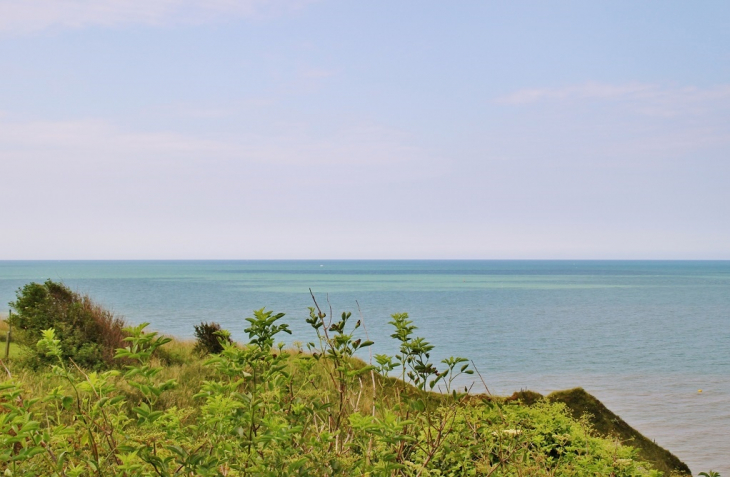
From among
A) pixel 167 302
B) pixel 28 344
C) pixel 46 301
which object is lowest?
pixel 167 302

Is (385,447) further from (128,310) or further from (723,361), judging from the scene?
(128,310)

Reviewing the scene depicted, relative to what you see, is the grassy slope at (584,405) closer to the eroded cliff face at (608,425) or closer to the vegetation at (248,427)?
the eroded cliff face at (608,425)

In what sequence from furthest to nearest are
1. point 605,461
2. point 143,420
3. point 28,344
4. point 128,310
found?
point 128,310, point 28,344, point 605,461, point 143,420

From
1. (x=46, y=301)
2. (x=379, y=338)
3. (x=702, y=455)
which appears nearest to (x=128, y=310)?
(x=379, y=338)

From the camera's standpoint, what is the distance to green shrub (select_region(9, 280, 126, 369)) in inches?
460

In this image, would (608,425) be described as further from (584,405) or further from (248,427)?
(248,427)

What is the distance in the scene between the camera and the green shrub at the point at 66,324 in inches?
460

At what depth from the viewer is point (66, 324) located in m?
12.2

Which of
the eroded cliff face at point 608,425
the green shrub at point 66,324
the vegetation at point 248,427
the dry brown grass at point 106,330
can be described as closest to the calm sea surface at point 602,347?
the dry brown grass at point 106,330

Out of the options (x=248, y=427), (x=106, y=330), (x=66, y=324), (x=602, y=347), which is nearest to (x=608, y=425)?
(x=248, y=427)

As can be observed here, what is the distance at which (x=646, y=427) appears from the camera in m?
17.0

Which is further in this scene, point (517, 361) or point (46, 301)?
point (517, 361)

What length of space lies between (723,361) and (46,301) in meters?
32.3

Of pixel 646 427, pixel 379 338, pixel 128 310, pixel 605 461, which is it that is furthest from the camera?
pixel 128 310
